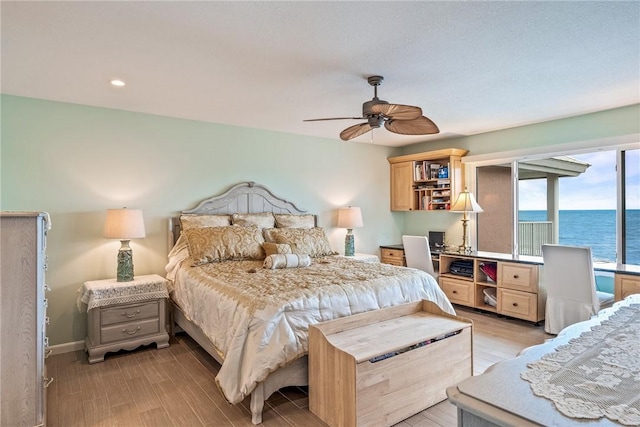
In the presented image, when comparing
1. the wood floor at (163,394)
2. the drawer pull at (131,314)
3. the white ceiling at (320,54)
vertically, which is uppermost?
Result: the white ceiling at (320,54)

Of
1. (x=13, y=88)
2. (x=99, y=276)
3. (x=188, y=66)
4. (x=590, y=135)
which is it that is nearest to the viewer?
(x=188, y=66)

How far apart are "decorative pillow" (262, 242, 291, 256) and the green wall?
1.04 metres

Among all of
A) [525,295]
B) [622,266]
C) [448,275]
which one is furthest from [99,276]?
[622,266]

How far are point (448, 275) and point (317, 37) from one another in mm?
3783

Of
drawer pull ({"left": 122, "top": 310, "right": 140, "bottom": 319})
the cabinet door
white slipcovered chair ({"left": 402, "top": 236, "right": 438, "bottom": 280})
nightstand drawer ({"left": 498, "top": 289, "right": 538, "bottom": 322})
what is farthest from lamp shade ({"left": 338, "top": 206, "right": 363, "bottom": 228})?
drawer pull ({"left": 122, "top": 310, "right": 140, "bottom": 319})

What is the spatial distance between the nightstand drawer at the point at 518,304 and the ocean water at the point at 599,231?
0.82 meters

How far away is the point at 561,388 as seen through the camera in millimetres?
1199

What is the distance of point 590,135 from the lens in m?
3.99

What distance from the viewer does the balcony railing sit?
15.0 ft

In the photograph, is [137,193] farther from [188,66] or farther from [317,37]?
[317,37]

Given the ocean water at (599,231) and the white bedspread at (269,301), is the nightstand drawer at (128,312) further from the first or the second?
the ocean water at (599,231)

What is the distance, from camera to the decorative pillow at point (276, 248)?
147 inches

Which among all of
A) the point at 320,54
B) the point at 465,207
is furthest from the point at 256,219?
the point at 465,207

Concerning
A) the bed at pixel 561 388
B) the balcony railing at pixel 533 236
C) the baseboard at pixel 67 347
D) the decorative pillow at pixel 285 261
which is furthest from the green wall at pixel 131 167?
the bed at pixel 561 388
